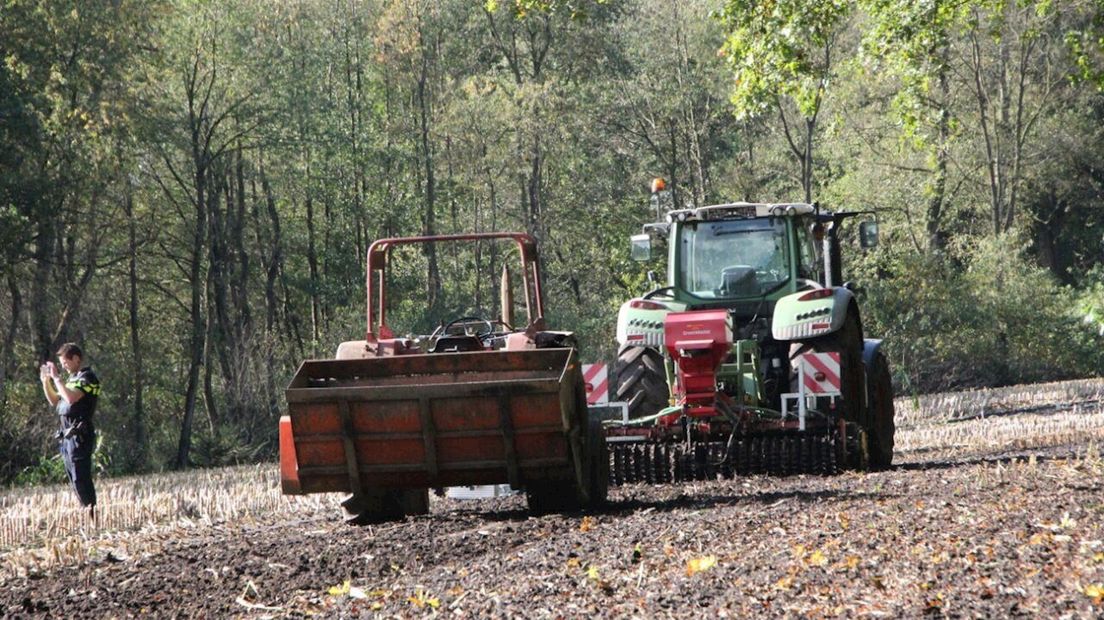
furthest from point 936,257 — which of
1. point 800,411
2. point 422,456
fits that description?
point 422,456

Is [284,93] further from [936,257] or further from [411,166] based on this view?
[936,257]

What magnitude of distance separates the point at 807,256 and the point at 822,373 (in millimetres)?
1587

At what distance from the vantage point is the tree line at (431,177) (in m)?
28.5

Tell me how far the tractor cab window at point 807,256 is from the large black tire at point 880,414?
1.10 m

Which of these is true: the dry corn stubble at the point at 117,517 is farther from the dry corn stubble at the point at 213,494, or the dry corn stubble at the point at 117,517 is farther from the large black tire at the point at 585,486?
the large black tire at the point at 585,486

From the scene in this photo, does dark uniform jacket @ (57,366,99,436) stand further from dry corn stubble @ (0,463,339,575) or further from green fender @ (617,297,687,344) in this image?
green fender @ (617,297,687,344)

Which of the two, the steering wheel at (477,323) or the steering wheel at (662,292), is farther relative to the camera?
the steering wheel at (662,292)

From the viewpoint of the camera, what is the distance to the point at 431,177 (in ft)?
127

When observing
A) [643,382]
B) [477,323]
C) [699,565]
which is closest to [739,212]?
[643,382]

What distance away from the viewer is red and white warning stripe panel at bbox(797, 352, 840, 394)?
12.8 m

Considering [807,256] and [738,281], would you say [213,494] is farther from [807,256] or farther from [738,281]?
[807,256]

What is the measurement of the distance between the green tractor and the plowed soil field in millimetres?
347

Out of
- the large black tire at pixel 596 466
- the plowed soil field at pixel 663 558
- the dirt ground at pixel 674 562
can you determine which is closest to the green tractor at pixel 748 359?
the plowed soil field at pixel 663 558

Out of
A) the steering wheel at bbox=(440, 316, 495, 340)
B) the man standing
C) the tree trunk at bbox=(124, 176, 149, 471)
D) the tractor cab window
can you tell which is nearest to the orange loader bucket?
the steering wheel at bbox=(440, 316, 495, 340)
